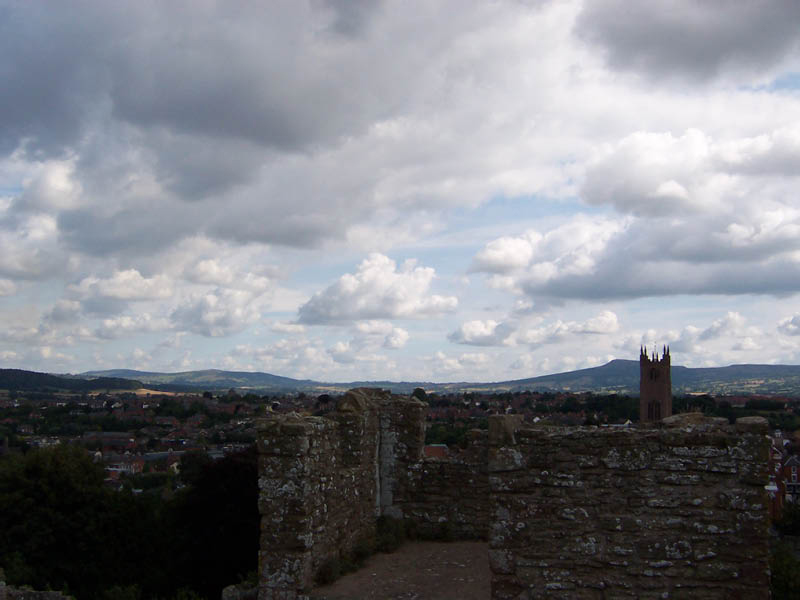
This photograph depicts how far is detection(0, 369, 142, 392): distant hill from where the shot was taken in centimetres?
16138

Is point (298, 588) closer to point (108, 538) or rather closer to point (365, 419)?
point (365, 419)

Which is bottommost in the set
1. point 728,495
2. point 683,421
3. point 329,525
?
point 329,525

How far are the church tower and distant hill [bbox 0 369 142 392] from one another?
138 metres

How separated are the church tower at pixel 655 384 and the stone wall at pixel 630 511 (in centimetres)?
7167

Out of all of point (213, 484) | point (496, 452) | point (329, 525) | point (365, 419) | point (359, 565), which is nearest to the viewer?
point (496, 452)

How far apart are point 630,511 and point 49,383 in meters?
194

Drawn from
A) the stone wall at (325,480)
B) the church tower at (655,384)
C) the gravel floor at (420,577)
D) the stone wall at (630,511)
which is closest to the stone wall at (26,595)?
the stone wall at (325,480)

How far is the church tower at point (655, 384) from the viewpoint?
244 ft

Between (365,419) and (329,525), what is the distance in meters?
1.91

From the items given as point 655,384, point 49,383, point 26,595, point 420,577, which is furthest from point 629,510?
point 49,383

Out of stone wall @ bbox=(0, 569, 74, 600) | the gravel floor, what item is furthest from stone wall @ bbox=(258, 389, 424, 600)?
stone wall @ bbox=(0, 569, 74, 600)

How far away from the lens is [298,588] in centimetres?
727

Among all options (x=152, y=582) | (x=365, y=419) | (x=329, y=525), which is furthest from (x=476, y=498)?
(x=152, y=582)

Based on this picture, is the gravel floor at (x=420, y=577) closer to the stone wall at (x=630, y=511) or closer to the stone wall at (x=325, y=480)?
the stone wall at (x=325, y=480)
